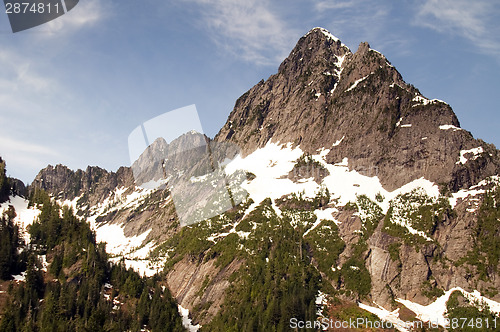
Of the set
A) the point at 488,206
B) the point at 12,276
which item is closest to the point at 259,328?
the point at 12,276

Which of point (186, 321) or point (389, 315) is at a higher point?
point (389, 315)

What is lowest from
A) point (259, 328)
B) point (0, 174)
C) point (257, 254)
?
point (259, 328)

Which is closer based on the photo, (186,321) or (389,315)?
(389,315)

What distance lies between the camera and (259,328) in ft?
409

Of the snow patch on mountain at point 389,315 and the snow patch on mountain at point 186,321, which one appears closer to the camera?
the snow patch on mountain at point 389,315

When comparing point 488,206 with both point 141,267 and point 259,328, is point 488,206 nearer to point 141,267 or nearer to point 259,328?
point 259,328

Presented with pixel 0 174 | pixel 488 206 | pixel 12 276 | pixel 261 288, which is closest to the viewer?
pixel 12 276

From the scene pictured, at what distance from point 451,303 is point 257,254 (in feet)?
240

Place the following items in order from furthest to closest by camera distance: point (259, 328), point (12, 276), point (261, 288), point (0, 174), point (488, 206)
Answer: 1. point (0, 174)
2. point (488, 206)
3. point (261, 288)
4. point (12, 276)
5. point (259, 328)

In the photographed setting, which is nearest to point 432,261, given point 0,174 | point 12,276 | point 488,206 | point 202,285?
point 488,206

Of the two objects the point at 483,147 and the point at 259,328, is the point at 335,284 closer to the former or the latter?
the point at 259,328

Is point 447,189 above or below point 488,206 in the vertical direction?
above

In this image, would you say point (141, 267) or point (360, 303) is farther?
point (141, 267)

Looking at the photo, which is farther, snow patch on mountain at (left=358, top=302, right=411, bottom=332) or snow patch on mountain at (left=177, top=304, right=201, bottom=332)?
snow patch on mountain at (left=177, top=304, right=201, bottom=332)
